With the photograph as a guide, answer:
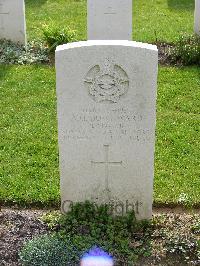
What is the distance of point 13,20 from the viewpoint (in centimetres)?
1062

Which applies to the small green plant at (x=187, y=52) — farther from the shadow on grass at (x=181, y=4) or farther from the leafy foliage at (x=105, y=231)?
the leafy foliage at (x=105, y=231)

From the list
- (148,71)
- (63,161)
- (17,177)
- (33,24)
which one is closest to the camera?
(148,71)

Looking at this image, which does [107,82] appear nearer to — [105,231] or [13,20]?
[105,231]

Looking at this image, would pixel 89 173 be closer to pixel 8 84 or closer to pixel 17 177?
pixel 17 177

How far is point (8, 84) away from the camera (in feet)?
29.7

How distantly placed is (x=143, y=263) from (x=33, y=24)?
27.7ft

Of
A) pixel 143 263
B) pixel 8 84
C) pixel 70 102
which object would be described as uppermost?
pixel 70 102

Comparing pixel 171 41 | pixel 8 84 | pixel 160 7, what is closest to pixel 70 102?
pixel 8 84

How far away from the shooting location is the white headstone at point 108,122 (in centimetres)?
489

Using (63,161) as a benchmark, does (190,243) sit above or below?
below

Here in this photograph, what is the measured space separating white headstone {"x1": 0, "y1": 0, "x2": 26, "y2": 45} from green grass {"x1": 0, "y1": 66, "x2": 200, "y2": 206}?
1218 millimetres

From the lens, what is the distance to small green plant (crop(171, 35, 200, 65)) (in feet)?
31.8

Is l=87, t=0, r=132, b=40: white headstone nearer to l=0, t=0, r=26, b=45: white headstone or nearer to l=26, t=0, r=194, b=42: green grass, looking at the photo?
l=26, t=0, r=194, b=42: green grass

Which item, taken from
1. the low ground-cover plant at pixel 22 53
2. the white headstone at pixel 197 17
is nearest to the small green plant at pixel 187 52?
the white headstone at pixel 197 17
